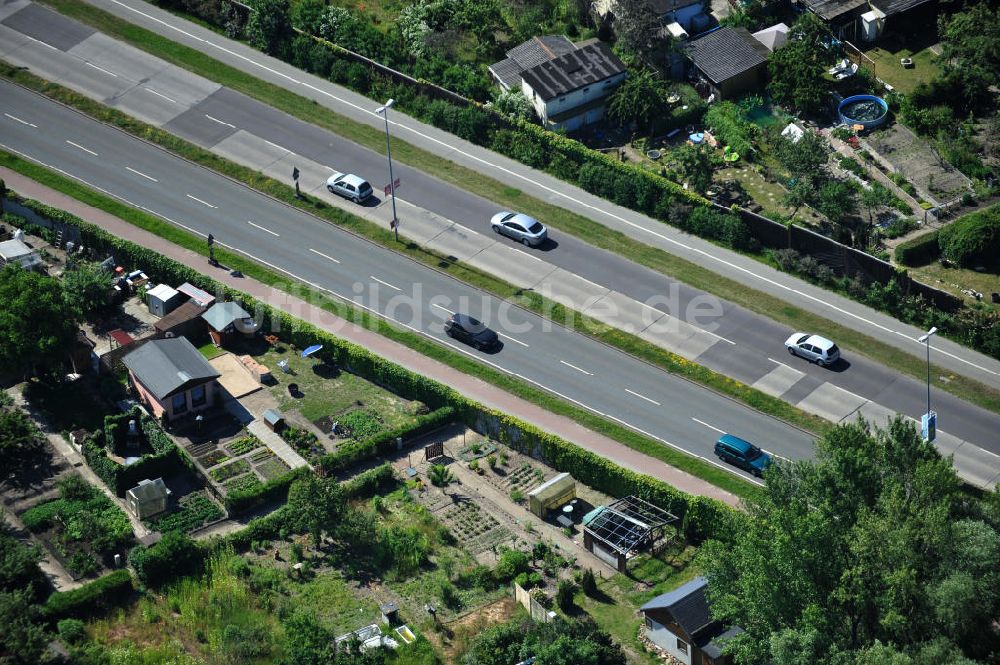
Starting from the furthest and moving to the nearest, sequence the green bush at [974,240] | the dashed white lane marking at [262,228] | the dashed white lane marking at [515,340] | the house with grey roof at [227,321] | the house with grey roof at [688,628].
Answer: the dashed white lane marking at [262,228], the green bush at [974,240], the dashed white lane marking at [515,340], the house with grey roof at [227,321], the house with grey roof at [688,628]

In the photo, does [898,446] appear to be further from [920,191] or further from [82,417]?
[82,417]

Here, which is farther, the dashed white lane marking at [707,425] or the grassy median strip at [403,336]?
the dashed white lane marking at [707,425]

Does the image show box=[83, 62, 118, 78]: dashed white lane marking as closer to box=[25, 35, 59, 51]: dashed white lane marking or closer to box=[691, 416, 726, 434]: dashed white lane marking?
box=[25, 35, 59, 51]: dashed white lane marking

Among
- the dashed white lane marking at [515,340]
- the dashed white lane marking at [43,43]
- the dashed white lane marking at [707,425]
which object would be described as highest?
the dashed white lane marking at [43,43]


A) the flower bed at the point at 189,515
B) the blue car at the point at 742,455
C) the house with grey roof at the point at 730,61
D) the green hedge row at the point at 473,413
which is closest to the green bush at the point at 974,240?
the house with grey roof at the point at 730,61

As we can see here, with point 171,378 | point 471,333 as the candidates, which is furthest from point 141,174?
point 471,333

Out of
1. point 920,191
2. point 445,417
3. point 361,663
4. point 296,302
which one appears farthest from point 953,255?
point 361,663

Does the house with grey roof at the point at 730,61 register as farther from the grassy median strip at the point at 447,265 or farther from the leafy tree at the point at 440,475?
the leafy tree at the point at 440,475
